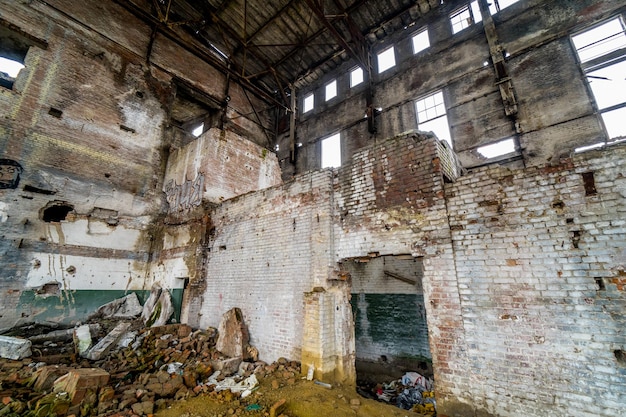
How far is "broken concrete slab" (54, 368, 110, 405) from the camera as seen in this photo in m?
3.92

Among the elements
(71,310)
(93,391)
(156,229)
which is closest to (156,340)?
(93,391)


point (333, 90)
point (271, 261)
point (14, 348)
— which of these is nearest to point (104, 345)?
point (14, 348)

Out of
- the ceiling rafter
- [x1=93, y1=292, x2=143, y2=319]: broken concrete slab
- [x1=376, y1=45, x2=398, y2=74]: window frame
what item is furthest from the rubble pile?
the ceiling rafter

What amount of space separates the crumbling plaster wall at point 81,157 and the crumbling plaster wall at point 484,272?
220 inches

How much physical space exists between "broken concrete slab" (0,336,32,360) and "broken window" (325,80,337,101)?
41.7 feet

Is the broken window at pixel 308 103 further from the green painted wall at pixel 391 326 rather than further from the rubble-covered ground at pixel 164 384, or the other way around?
the rubble-covered ground at pixel 164 384

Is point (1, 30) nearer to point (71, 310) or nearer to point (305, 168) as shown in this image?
point (71, 310)

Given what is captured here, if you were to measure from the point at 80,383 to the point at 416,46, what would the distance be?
1321 cm

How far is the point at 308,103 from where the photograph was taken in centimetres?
1373

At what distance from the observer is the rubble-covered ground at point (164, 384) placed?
383 centimetres

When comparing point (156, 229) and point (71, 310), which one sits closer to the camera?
point (71, 310)

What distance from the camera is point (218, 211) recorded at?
805 cm

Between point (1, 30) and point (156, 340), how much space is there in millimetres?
9656

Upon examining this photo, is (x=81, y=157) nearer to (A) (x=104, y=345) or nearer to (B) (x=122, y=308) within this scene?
(B) (x=122, y=308)
